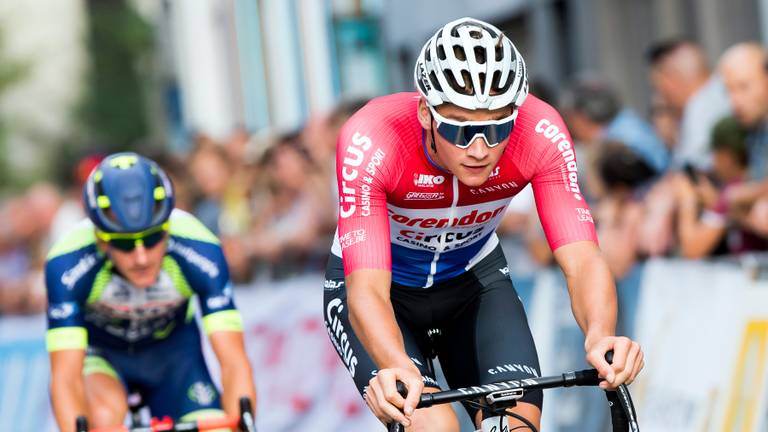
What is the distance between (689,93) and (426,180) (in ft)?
15.2

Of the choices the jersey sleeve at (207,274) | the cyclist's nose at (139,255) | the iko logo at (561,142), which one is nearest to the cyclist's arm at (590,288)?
the iko logo at (561,142)

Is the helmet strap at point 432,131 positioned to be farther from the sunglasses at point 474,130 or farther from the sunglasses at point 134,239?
the sunglasses at point 134,239

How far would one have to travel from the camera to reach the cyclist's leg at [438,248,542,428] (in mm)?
4871

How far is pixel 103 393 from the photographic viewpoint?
21.6 ft

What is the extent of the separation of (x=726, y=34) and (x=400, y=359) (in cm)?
896

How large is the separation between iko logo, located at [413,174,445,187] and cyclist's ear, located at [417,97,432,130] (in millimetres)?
242

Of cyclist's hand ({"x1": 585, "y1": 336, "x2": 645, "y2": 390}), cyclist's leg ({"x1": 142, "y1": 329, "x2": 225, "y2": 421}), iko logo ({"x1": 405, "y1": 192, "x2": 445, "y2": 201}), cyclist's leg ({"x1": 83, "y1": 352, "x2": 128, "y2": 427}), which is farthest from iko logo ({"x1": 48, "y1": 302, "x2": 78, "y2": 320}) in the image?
cyclist's hand ({"x1": 585, "y1": 336, "x2": 645, "y2": 390})

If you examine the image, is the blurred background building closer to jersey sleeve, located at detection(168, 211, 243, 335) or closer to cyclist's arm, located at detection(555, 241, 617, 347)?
cyclist's arm, located at detection(555, 241, 617, 347)

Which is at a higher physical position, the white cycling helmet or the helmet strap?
the white cycling helmet

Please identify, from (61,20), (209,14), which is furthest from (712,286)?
(61,20)

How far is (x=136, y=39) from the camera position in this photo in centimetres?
5325

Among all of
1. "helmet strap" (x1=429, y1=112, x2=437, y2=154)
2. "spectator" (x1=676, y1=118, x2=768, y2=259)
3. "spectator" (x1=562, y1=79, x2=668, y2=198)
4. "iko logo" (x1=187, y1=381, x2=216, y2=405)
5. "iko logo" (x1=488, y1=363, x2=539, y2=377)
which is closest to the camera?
"helmet strap" (x1=429, y1=112, x2=437, y2=154)

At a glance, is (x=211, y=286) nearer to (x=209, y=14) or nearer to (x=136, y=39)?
(x=209, y=14)

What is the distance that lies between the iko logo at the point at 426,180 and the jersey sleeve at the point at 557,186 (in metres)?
0.37
